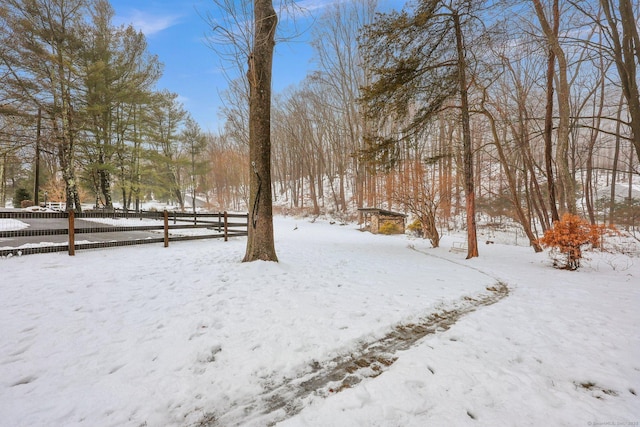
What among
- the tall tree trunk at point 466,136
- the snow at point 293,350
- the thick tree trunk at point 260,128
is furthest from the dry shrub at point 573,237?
the thick tree trunk at point 260,128

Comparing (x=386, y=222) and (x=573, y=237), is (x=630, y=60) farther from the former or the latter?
(x=386, y=222)

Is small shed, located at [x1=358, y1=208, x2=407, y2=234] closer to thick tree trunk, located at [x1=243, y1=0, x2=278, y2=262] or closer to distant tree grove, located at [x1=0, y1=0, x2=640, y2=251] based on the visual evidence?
distant tree grove, located at [x1=0, y1=0, x2=640, y2=251]

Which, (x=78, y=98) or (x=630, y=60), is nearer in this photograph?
(x=630, y=60)

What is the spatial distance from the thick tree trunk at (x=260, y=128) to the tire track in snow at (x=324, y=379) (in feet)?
11.4

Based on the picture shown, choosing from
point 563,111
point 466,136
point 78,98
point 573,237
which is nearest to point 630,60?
point 563,111

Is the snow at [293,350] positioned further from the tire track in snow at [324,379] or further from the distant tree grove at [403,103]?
the distant tree grove at [403,103]

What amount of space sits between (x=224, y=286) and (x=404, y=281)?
338 cm

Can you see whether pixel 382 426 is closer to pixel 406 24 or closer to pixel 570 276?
pixel 570 276

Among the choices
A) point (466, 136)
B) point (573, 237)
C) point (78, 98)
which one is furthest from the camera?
point (78, 98)

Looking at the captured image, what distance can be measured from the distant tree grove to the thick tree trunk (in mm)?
764

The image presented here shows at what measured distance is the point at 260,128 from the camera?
5.52 m

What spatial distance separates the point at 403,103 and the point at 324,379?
8.18 m

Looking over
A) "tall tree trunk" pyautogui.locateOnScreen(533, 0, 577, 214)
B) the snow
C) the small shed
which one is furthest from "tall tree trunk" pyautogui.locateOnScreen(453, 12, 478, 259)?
the small shed

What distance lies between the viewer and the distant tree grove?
7539 millimetres
